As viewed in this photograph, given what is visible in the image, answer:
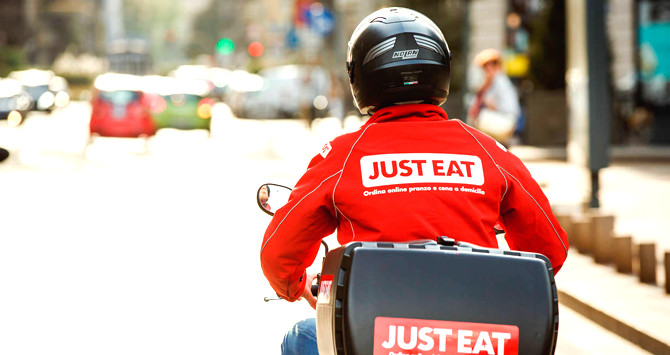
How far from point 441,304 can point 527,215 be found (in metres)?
0.58

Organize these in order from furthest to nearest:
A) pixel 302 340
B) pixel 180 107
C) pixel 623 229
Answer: pixel 180 107 → pixel 623 229 → pixel 302 340

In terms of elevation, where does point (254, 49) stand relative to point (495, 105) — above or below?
above

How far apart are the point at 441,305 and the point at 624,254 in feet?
20.0

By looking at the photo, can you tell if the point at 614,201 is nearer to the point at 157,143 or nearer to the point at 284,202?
the point at 284,202

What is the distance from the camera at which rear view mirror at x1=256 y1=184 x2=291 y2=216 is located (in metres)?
2.99

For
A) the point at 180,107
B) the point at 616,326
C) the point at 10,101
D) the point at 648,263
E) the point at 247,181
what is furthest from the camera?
the point at 10,101

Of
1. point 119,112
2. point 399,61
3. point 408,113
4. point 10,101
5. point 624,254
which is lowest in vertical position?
point 624,254

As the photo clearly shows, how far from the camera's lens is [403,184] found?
2.74 metres

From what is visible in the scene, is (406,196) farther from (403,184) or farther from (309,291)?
(309,291)

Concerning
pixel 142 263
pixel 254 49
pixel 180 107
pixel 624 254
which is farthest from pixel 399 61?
pixel 254 49

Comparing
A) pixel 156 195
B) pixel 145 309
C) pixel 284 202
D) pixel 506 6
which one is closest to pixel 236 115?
pixel 506 6

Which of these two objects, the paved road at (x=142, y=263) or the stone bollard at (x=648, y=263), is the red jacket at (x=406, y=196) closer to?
the paved road at (x=142, y=263)

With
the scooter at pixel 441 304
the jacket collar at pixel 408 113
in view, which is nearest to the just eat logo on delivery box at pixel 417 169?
the jacket collar at pixel 408 113

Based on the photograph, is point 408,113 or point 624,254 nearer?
point 408,113
